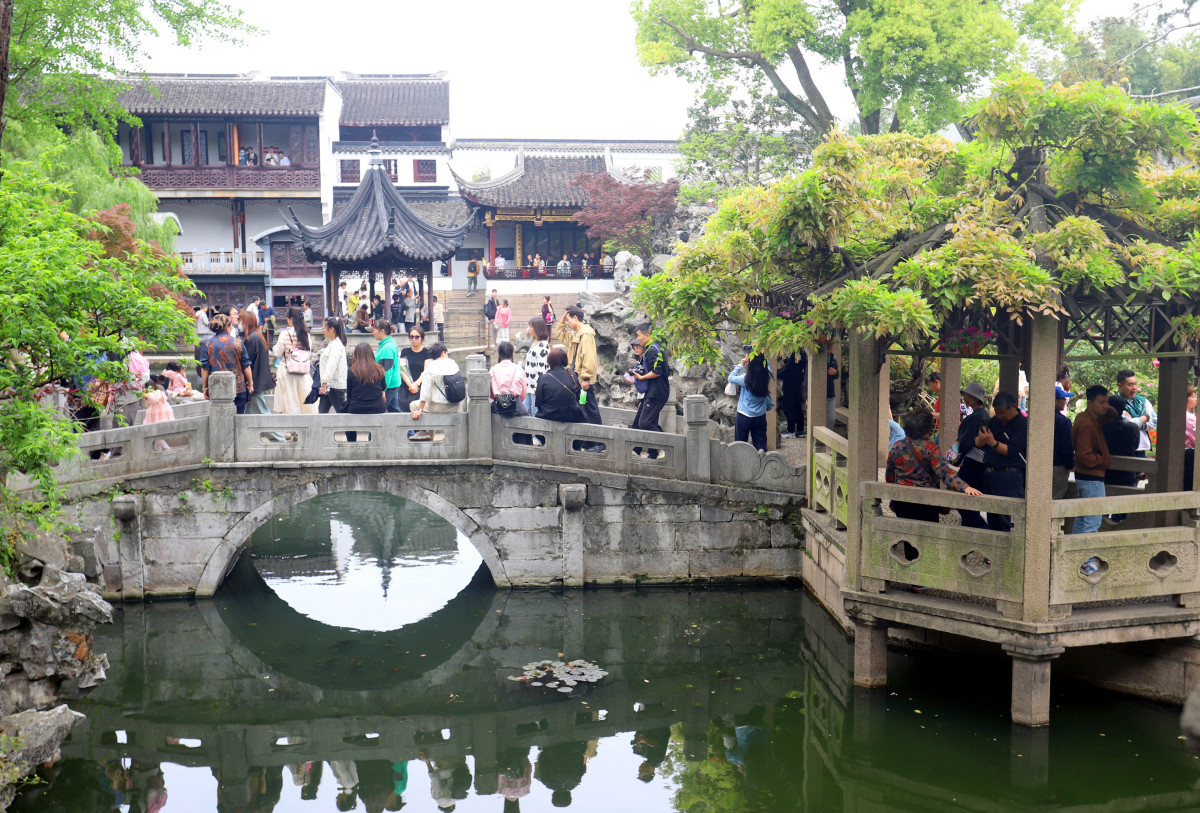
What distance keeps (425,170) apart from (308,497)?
27472 millimetres

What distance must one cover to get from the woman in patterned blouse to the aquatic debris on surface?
10.3ft

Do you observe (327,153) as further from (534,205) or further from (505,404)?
(505,404)

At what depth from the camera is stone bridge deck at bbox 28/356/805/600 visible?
1073 centimetres

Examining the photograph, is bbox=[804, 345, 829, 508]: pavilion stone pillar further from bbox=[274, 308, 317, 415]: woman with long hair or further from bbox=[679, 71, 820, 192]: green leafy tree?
bbox=[679, 71, 820, 192]: green leafy tree

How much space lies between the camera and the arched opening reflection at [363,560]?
37.4ft

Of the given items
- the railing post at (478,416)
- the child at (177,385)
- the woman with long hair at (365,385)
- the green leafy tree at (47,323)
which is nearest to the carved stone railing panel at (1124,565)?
the railing post at (478,416)

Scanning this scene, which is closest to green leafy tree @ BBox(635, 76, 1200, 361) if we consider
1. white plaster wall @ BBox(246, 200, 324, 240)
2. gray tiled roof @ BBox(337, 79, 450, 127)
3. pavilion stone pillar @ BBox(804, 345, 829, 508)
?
pavilion stone pillar @ BBox(804, 345, 829, 508)

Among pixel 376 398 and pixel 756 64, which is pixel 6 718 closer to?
pixel 376 398

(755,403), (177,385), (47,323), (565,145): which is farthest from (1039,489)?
(565,145)

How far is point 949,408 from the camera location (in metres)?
10.2

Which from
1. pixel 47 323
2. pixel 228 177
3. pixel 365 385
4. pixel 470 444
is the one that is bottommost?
pixel 470 444

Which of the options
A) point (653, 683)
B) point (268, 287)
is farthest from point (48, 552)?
point (268, 287)

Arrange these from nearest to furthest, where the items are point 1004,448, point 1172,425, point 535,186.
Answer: point 1004,448
point 1172,425
point 535,186

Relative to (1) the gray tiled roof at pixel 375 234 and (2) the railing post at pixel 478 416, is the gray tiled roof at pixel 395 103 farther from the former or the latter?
(2) the railing post at pixel 478 416
